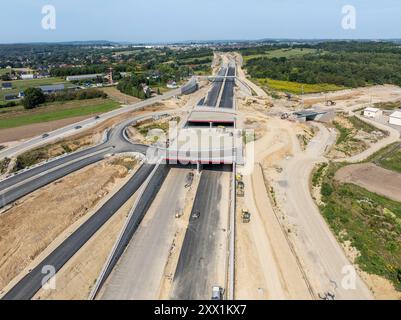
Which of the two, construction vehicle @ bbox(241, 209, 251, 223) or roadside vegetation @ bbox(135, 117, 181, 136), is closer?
construction vehicle @ bbox(241, 209, 251, 223)

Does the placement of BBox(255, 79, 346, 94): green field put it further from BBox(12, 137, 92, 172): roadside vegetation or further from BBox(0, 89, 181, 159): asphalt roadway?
BBox(12, 137, 92, 172): roadside vegetation

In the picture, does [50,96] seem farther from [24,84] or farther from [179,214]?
[179,214]

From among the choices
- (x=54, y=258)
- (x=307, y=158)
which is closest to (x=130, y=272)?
(x=54, y=258)

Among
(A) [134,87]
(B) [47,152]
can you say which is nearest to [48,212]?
(B) [47,152]

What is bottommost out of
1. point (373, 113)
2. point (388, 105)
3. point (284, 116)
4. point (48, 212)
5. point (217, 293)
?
point (217, 293)

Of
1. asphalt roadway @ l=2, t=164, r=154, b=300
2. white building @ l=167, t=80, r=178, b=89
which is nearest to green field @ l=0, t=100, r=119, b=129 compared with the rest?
white building @ l=167, t=80, r=178, b=89

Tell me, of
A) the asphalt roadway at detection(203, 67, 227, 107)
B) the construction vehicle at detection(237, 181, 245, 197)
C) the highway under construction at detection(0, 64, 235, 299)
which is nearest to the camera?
the highway under construction at detection(0, 64, 235, 299)

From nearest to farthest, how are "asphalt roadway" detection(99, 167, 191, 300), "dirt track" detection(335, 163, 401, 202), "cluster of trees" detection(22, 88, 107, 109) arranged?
"asphalt roadway" detection(99, 167, 191, 300), "dirt track" detection(335, 163, 401, 202), "cluster of trees" detection(22, 88, 107, 109)

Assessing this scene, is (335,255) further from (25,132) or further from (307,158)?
(25,132)

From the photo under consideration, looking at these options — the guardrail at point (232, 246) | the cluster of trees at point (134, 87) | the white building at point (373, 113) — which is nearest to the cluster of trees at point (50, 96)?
the cluster of trees at point (134, 87)
